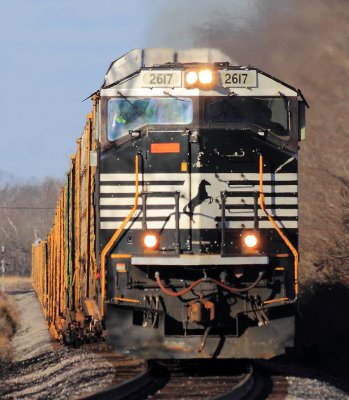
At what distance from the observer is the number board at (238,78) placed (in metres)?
12.5

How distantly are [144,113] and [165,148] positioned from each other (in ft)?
1.69

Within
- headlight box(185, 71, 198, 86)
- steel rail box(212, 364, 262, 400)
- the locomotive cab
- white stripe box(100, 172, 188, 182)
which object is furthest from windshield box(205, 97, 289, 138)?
steel rail box(212, 364, 262, 400)

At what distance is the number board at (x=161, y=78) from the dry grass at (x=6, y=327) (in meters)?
9.85

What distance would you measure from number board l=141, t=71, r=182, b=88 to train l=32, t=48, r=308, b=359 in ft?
0.04

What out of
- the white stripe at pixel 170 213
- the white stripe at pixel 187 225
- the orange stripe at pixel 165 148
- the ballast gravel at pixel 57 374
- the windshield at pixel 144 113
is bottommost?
the ballast gravel at pixel 57 374

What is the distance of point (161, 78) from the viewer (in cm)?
1246

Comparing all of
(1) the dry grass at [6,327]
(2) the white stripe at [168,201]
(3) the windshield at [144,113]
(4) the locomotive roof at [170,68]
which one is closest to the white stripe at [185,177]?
(2) the white stripe at [168,201]

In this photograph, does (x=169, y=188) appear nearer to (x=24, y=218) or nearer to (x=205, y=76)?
(x=205, y=76)

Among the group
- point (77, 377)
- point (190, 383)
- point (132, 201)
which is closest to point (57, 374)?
point (77, 377)

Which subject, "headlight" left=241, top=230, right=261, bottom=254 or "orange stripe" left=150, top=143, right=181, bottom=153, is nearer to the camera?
"headlight" left=241, top=230, right=261, bottom=254

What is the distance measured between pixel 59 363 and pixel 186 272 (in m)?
4.04

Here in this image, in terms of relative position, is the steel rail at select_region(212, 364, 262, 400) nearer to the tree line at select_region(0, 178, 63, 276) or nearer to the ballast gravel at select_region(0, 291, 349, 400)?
the ballast gravel at select_region(0, 291, 349, 400)

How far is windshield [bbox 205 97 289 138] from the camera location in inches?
493

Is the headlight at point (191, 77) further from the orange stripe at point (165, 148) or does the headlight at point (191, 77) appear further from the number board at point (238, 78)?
the orange stripe at point (165, 148)
